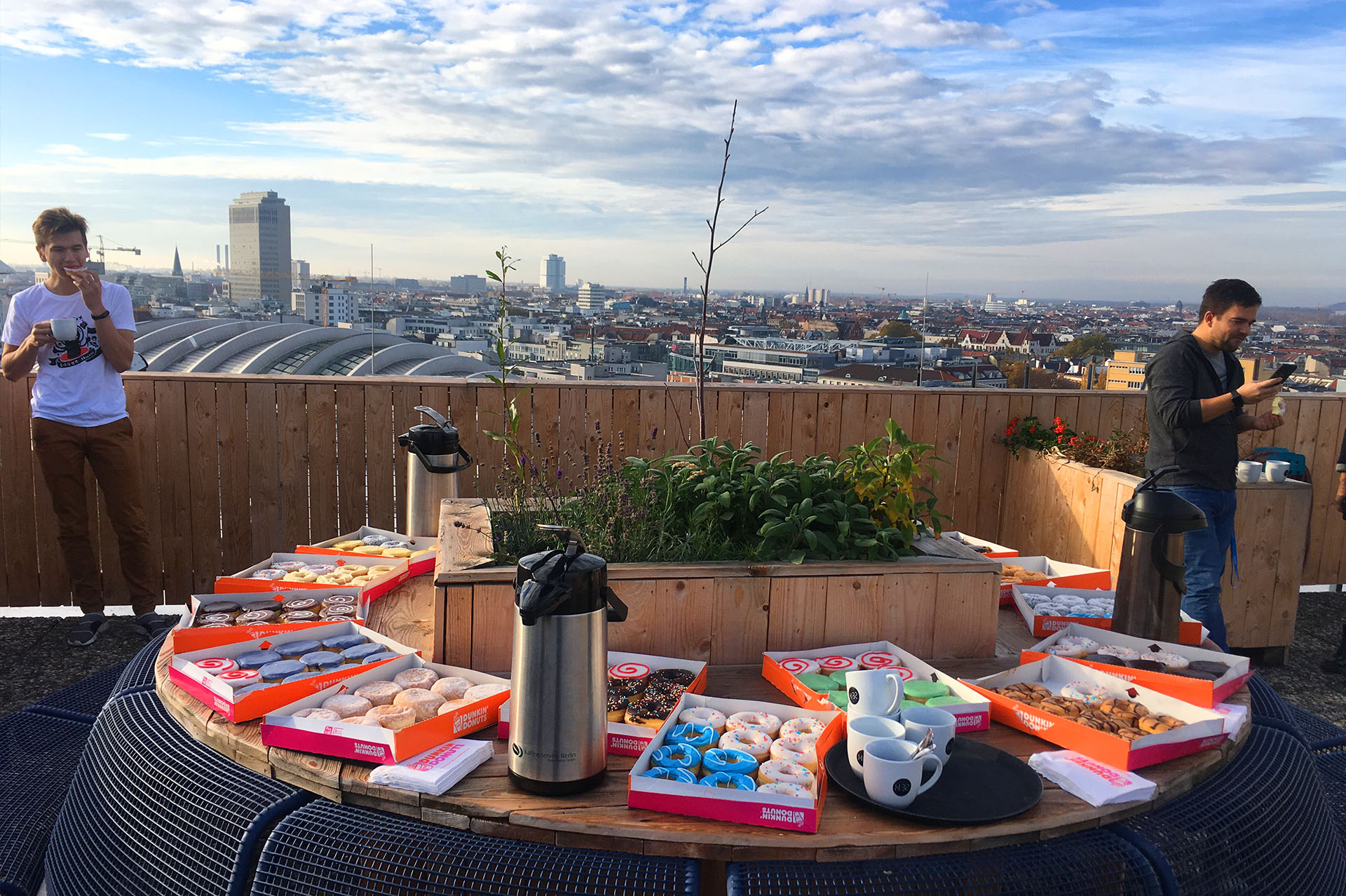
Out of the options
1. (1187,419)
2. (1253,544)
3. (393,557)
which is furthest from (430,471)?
(1253,544)

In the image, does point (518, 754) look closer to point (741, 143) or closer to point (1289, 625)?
point (741, 143)

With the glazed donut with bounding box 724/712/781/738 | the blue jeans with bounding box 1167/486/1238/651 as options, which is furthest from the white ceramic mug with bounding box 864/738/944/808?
the blue jeans with bounding box 1167/486/1238/651

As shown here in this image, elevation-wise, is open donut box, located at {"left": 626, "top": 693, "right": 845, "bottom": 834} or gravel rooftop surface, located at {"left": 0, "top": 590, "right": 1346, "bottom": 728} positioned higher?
open donut box, located at {"left": 626, "top": 693, "right": 845, "bottom": 834}

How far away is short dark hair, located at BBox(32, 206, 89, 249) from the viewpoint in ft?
12.4

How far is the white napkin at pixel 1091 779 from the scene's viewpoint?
4.70 ft

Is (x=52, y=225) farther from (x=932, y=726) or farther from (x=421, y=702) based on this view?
(x=932, y=726)

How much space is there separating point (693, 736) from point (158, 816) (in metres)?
0.97

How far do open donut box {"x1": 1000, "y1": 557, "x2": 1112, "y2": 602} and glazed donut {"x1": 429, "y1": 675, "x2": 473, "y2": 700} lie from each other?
160 centimetres

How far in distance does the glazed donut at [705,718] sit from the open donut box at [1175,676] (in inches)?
30.6

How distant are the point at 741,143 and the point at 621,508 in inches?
76.4

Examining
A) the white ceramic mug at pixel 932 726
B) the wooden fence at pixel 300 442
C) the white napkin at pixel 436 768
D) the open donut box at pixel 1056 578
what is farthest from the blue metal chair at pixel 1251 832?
the wooden fence at pixel 300 442

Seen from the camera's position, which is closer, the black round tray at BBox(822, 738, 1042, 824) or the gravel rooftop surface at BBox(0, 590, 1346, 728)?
the black round tray at BBox(822, 738, 1042, 824)

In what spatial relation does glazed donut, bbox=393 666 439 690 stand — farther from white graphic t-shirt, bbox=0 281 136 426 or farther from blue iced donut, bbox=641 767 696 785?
white graphic t-shirt, bbox=0 281 136 426

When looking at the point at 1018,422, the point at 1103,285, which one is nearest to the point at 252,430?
the point at 1018,422
